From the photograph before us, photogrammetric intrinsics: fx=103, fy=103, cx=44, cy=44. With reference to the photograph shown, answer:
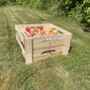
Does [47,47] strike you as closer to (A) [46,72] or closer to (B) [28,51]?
(B) [28,51]

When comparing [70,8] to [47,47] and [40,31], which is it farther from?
[47,47]

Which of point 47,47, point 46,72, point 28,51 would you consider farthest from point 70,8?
point 46,72

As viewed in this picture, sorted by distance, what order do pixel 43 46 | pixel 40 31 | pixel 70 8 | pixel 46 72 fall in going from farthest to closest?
pixel 70 8 < pixel 40 31 < pixel 43 46 < pixel 46 72

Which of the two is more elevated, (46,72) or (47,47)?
(47,47)

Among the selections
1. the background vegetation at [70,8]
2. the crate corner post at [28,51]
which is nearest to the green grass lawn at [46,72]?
the crate corner post at [28,51]

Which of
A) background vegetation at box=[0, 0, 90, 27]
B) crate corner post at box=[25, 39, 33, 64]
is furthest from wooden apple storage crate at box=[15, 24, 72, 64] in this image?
background vegetation at box=[0, 0, 90, 27]

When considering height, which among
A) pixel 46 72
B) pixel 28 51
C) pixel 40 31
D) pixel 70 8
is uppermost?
pixel 70 8

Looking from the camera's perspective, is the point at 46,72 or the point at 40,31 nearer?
the point at 46,72

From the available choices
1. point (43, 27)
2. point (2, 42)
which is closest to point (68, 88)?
point (43, 27)

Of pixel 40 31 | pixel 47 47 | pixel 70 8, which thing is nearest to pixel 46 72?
pixel 47 47

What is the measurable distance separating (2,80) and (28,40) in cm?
93

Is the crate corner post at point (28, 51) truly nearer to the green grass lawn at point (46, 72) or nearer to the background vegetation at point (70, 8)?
the green grass lawn at point (46, 72)

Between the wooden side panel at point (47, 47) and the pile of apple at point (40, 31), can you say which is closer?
the wooden side panel at point (47, 47)

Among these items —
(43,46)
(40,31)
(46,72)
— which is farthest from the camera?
(40,31)
